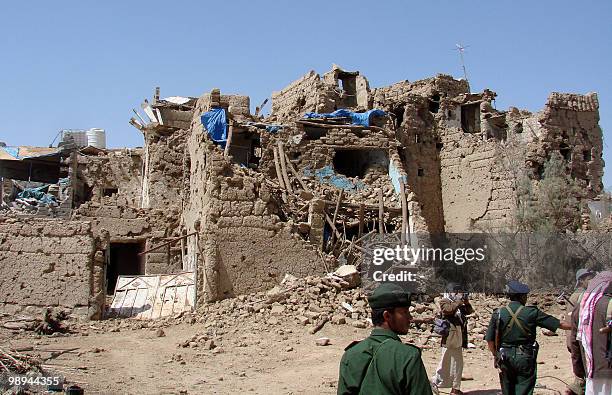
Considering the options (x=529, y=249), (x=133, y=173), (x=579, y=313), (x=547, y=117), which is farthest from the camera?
(x=133, y=173)

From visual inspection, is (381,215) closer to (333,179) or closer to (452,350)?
(333,179)

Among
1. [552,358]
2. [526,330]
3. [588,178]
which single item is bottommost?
[552,358]

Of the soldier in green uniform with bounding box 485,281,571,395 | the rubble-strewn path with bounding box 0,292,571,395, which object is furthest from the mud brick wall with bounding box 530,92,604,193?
the soldier in green uniform with bounding box 485,281,571,395

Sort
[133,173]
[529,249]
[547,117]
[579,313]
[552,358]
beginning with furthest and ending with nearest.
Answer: [133,173]
[547,117]
[529,249]
[552,358]
[579,313]

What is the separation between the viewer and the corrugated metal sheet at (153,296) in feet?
48.1

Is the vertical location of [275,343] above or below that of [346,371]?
below

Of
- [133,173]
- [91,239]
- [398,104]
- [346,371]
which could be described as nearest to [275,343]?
[91,239]

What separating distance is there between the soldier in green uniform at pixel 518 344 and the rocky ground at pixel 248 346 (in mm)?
2312

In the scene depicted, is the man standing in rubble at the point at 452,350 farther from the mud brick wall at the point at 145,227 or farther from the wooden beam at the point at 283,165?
the mud brick wall at the point at 145,227

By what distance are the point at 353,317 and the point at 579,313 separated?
6357mm

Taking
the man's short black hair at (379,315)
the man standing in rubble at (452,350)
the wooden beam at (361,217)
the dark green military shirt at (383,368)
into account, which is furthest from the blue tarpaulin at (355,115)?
the dark green military shirt at (383,368)

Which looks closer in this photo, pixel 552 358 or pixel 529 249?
pixel 552 358

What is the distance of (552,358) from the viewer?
10.3m

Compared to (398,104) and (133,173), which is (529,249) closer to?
(398,104)
